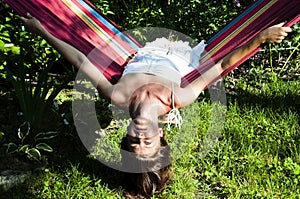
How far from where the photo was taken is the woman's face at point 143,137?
98.9 inches

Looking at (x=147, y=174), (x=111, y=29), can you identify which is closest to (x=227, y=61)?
(x=147, y=174)

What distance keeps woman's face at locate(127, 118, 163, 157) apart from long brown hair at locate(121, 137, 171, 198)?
0.15 feet

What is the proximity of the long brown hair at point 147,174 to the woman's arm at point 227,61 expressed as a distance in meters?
0.29

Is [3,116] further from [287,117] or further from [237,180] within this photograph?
[287,117]

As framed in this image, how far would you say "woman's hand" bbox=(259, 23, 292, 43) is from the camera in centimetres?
271

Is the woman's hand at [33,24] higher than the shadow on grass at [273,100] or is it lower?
higher

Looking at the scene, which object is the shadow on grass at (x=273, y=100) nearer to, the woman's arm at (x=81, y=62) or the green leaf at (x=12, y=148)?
the woman's arm at (x=81, y=62)

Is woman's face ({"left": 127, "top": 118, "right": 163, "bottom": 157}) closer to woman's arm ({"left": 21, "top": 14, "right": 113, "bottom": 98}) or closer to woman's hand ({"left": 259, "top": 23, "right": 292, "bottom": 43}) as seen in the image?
woman's arm ({"left": 21, "top": 14, "right": 113, "bottom": 98})

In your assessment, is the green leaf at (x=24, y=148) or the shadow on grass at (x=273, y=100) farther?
the shadow on grass at (x=273, y=100)

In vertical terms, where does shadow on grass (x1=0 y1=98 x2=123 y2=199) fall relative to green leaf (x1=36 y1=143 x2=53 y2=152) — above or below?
below

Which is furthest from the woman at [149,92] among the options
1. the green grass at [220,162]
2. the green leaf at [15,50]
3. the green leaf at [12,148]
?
the green leaf at [15,50]

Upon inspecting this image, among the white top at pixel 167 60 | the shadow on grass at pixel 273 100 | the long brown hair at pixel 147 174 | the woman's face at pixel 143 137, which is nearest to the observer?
the woman's face at pixel 143 137

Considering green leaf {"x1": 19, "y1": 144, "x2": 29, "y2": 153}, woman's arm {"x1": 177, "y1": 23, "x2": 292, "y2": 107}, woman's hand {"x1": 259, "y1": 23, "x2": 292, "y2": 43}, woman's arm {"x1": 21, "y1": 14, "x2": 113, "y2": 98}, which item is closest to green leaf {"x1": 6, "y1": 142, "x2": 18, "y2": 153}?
green leaf {"x1": 19, "y1": 144, "x2": 29, "y2": 153}

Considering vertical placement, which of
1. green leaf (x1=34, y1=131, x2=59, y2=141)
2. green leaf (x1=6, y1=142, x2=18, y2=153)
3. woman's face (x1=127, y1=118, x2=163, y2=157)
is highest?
woman's face (x1=127, y1=118, x2=163, y2=157)
